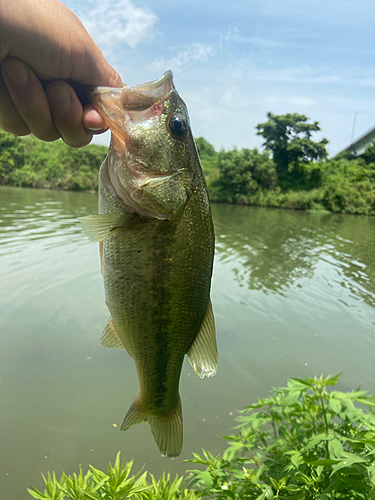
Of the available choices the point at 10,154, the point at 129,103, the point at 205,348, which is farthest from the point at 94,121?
the point at 10,154

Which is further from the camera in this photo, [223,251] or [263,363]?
[223,251]

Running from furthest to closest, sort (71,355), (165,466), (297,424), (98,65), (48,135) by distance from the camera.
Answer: (71,355), (165,466), (297,424), (48,135), (98,65)

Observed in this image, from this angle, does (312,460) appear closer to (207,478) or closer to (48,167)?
(207,478)

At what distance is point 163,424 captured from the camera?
1.65 meters

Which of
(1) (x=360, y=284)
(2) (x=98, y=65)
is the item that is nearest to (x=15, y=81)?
(2) (x=98, y=65)

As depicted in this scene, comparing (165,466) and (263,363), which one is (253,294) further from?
A: (165,466)

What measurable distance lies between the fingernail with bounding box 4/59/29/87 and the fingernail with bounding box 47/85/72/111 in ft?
0.37

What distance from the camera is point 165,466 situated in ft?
14.2

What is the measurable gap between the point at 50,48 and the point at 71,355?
5.83m

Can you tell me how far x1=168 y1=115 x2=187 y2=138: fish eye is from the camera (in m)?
1.47

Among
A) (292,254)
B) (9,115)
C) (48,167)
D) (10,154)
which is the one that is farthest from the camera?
(10,154)

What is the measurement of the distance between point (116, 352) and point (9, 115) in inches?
219

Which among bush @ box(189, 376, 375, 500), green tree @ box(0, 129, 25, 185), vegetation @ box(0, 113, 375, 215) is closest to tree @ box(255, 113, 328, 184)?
vegetation @ box(0, 113, 375, 215)

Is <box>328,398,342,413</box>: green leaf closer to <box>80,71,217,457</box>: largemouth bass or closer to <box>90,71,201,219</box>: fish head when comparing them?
<box>80,71,217,457</box>: largemouth bass
